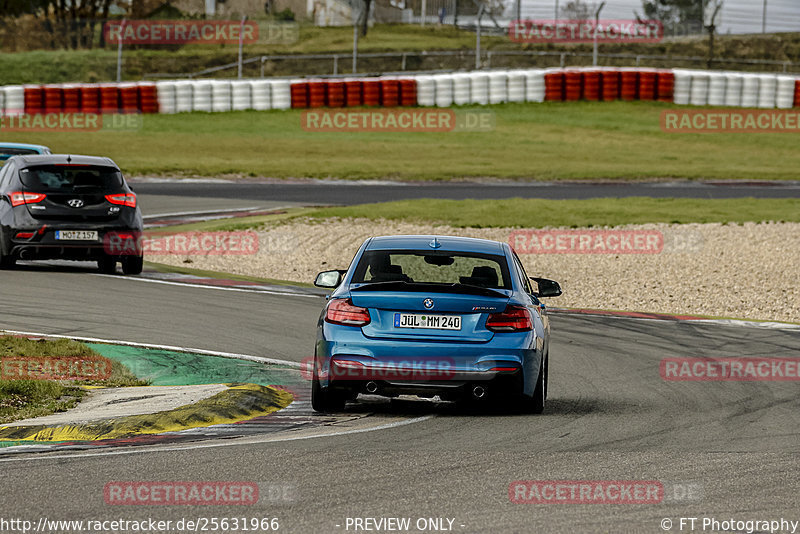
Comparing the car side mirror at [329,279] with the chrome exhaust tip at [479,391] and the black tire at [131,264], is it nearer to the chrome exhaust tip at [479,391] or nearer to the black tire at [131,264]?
the chrome exhaust tip at [479,391]

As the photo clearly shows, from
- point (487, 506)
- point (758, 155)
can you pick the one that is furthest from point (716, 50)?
point (487, 506)

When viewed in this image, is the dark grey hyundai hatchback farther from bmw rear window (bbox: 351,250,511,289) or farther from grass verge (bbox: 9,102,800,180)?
grass verge (bbox: 9,102,800,180)

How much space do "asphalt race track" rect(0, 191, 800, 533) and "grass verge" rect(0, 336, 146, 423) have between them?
1129mm

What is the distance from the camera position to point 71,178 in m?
17.1

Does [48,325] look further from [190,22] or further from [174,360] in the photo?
[190,22]

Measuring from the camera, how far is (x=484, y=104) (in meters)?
46.1

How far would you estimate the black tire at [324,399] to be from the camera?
8.77 m

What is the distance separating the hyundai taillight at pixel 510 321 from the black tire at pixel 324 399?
120 cm

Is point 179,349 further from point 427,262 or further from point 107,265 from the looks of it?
point 107,265

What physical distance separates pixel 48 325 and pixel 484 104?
34529 millimetres

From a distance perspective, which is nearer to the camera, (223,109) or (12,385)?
(12,385)

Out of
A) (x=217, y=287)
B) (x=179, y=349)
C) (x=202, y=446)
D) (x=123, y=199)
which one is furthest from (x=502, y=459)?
(x=123, y=199)

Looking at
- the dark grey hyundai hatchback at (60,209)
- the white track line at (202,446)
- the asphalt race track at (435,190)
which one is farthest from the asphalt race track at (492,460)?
the asphalt race track at (435,190)

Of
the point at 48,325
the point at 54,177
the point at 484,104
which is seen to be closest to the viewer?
the point at 48,325
